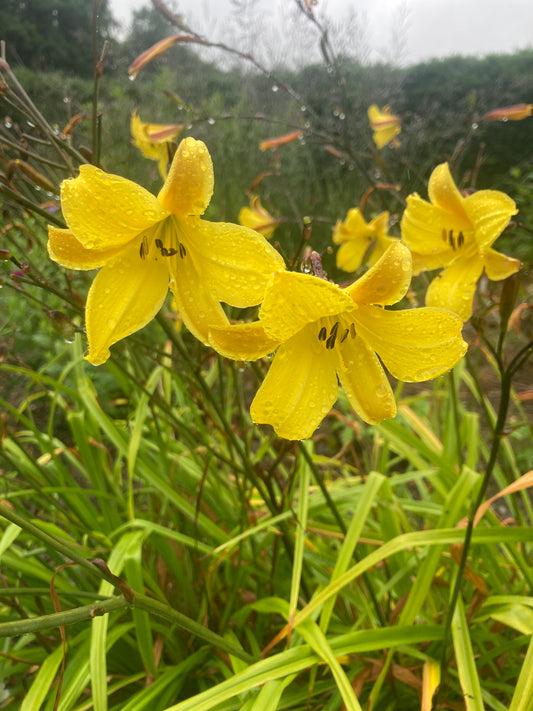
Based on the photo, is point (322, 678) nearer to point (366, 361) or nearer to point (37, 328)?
point (366, 361)

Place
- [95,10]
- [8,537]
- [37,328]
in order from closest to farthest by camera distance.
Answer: [95,10] → [8,537] → [37,328]

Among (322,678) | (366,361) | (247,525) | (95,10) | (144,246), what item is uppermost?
(95,10)

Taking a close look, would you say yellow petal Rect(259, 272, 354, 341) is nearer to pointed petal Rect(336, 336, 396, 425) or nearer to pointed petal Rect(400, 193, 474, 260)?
pointed petal Rect(336, 336, 396, 425)

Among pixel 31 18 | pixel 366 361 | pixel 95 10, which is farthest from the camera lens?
pixel 31 18

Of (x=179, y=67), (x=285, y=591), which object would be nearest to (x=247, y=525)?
(x=285, y=591)

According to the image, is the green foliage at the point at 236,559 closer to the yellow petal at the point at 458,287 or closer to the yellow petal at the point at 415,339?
the yellow petal at the point at 458,287

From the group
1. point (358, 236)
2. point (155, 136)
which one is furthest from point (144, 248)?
point (358, 236)
